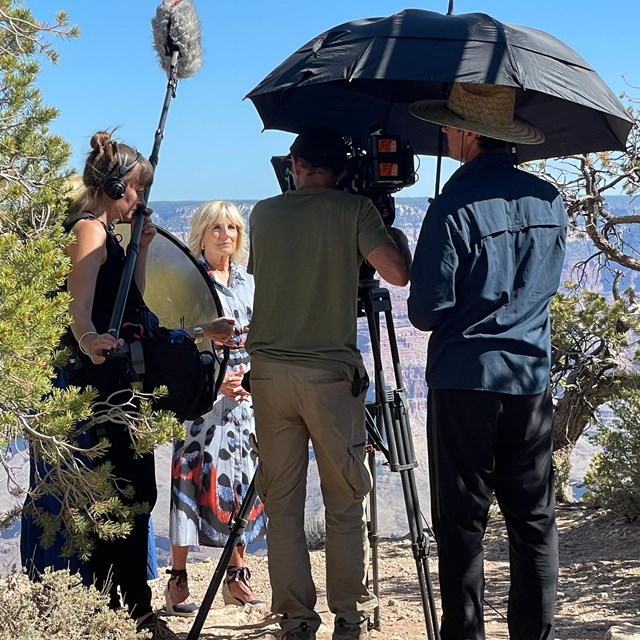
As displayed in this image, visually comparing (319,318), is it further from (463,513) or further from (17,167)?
(17,167)

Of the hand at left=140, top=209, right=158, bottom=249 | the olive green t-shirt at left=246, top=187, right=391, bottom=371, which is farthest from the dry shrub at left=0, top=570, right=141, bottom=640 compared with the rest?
the hand at left=140, top=209, right=158, bottom=249

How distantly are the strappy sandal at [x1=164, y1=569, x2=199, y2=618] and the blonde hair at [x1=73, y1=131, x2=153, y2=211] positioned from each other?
74.5 inches

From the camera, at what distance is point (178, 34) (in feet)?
11.5

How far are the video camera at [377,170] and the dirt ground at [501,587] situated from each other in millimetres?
1793

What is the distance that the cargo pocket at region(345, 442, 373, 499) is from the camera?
327cm

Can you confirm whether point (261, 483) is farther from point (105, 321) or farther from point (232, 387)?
point (232, 387)

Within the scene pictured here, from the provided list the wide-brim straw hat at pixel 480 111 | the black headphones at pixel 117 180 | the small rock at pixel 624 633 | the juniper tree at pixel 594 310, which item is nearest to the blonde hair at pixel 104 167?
the black headphones at pixel 117 180

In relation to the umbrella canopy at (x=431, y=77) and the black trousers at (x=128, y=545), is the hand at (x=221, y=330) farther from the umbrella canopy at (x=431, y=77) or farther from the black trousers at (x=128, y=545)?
the umbrella canopy at (x=431, y=77)

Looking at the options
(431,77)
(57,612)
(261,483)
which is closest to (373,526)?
(261,483)

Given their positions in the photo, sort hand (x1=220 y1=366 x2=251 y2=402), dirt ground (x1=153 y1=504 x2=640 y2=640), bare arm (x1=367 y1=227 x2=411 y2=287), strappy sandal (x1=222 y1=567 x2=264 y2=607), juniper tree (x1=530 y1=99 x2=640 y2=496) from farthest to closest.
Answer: juniper tree (x1=530 y1=99 x2=640 y2=496) → hand (x1=220 y1=366 x2=251 y2=402) → strappy sandal (x1=222 y1=567 x2=264 y2=607) → dirt ground (x1=153 y1=504 x2=640 y2=640) → bare arm (x1=367 y1=227 x2=411 y2=287)

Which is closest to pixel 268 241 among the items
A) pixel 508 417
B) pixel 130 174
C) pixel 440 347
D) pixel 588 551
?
pixel 130 174

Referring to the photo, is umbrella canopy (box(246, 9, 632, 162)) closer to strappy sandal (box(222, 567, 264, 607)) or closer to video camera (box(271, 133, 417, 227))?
video camera (box(271, 133, 417, 227))

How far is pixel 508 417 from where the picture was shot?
116 inches

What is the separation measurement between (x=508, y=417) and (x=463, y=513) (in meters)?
0.33
